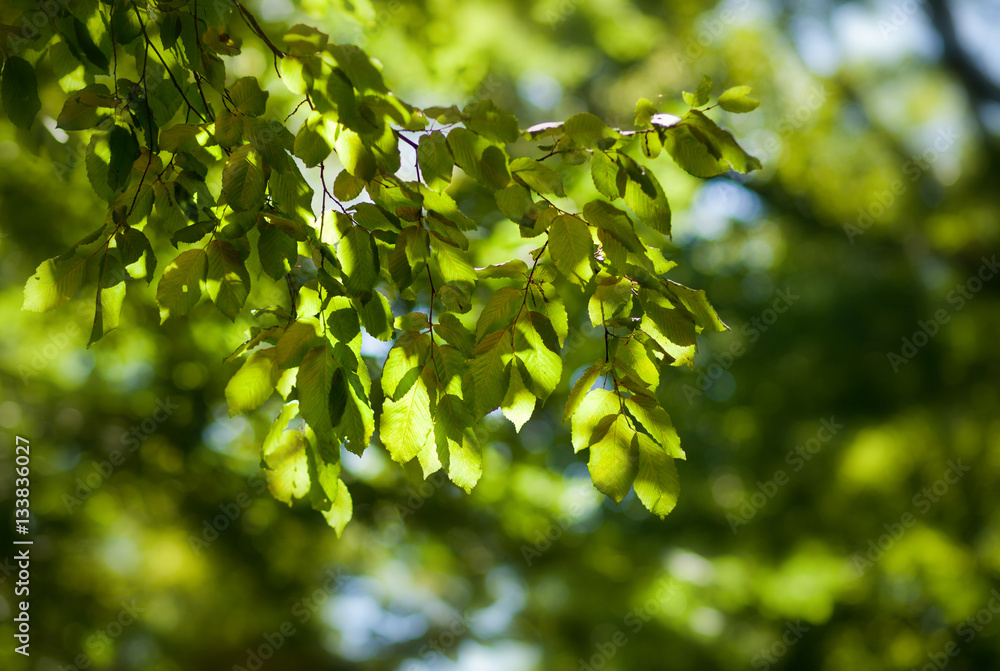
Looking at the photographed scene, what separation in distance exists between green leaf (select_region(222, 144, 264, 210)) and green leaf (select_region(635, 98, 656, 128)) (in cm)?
82

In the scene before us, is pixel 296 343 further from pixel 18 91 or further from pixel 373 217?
pixel 18 91

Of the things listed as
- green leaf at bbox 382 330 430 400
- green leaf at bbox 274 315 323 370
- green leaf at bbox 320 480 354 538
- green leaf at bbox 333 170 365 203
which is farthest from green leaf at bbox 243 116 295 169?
green leaf at bbox 320 480 354 538

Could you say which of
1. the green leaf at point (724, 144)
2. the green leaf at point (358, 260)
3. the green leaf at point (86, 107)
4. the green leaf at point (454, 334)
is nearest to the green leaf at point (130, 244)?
the green leaf at point (86, 107)

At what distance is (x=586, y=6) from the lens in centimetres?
802

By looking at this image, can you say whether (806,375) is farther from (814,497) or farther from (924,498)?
(924,498)

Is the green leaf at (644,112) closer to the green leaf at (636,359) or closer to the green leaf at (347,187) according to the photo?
the green leaf at (636,359)

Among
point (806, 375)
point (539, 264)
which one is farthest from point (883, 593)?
point (539, 264)

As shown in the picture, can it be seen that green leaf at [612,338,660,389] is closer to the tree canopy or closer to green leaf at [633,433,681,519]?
the tree canopy

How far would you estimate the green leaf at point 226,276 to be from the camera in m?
1.60

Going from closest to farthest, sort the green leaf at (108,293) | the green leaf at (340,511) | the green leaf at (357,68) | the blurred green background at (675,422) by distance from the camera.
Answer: the green leaf at (357,68)
the green leaf at (108,293)
the green leaf at (340,511)
the blurred green background at (675,422)

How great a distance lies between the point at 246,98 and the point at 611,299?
0.88 meters

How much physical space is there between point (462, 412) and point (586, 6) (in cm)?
767

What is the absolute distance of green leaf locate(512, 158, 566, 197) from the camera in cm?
165

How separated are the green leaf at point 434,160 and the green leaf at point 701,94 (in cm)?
52
